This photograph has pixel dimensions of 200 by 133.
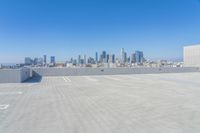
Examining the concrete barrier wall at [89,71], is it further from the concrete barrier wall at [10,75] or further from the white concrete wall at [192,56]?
the white concrete wall at [192,56]

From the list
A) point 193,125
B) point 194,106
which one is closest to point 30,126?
point 193,125

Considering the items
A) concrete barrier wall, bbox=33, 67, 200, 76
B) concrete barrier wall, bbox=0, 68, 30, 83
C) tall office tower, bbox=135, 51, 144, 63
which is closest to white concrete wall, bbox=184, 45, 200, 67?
concrete barrier wall, bbox=33, 67, 200, 76

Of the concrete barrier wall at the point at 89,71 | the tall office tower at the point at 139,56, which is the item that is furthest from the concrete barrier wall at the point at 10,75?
the tall office tower at the point at 139,56

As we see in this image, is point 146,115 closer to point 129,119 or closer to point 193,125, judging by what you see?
point 129,119

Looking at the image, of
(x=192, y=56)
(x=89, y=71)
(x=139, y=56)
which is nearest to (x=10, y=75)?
(x=89, y=71)

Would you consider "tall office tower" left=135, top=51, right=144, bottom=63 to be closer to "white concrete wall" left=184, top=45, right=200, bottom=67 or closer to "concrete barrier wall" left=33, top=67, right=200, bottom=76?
"white concrete wall" left=184, top=45, right=200, bottom=67

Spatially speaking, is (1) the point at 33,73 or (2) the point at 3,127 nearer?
(2) the point at 3,127

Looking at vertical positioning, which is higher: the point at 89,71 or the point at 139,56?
the point at 139,56

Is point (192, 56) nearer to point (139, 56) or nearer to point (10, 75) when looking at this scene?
point (139, 56)
